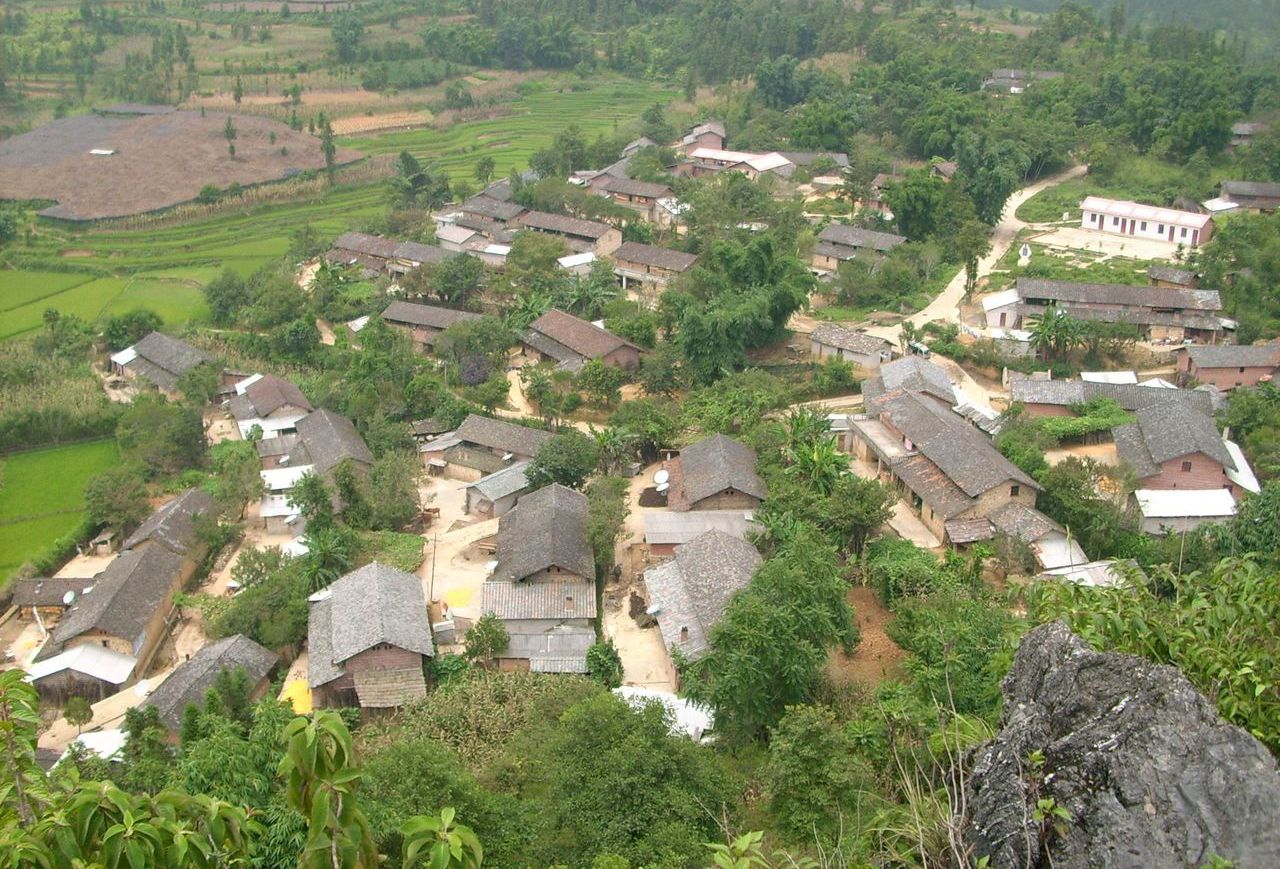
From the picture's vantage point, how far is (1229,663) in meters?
9.06

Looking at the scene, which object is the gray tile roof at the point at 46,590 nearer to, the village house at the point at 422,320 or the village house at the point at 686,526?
the village house at the point at 686,526

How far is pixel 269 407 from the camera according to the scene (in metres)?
31.7

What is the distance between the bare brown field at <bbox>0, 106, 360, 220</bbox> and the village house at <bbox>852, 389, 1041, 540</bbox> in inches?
1350

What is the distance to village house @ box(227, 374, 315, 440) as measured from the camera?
103ft

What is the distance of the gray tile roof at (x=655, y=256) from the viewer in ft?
129

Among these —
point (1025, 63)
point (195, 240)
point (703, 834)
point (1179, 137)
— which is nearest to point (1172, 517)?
point (703, 834)

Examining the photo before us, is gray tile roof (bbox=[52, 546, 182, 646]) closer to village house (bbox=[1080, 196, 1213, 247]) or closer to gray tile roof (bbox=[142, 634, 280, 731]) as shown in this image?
gray tile roof (bbox=[142, 634, 280, 731])

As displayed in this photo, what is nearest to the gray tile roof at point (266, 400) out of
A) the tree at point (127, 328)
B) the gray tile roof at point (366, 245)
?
the tree at point (127, 328)

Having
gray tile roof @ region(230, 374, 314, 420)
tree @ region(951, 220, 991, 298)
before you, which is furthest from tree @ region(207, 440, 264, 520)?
tree @ region(951, 220, 991, 298)

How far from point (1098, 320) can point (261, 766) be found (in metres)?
26.9

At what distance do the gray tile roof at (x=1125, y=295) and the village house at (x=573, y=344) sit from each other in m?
12.3

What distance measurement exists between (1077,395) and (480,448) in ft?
49.9

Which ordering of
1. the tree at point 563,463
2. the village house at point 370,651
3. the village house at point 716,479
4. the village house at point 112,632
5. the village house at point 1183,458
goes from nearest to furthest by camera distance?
1. the village house at point 370,651
2. the village house at point 112,632
3. the village house at point 1183,458
4. the village house at point 716,479
5. the tree at point 563,463

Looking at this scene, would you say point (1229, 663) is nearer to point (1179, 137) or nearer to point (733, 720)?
point (733, 720)
